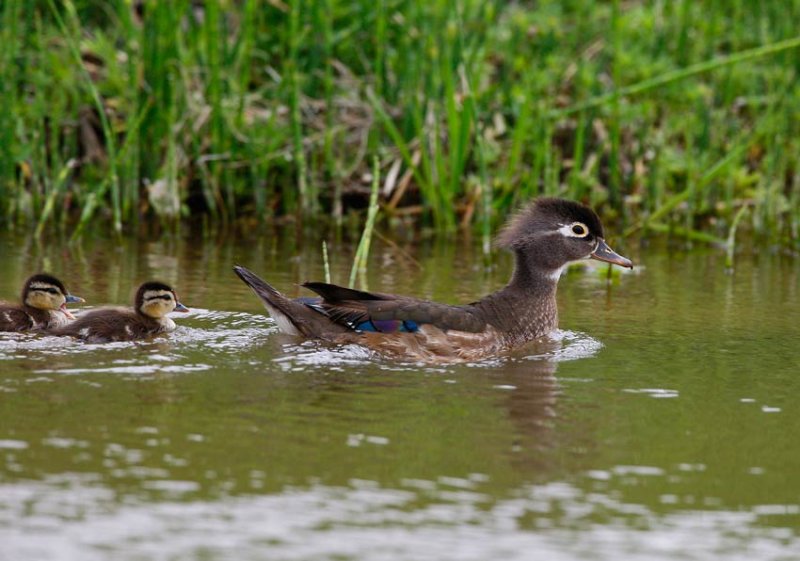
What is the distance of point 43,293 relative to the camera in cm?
791

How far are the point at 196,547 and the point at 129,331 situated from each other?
3.40 meters

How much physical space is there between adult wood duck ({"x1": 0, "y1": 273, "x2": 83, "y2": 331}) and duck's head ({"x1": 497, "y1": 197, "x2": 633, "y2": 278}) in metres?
2.53

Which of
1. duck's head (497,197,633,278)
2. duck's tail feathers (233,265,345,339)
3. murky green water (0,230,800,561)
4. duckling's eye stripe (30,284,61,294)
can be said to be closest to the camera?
murky green water (0,230,800,561)

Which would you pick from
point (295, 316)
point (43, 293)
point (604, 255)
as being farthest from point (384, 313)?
point (43, 293)

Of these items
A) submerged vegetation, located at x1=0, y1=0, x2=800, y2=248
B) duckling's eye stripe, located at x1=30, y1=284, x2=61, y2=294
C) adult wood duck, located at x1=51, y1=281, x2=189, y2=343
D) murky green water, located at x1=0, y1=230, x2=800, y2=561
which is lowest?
murky green water, located at x1=0, y1=230, x2=800, y2=561

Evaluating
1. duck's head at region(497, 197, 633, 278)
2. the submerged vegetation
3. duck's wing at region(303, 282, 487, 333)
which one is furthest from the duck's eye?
the submerged vegetation

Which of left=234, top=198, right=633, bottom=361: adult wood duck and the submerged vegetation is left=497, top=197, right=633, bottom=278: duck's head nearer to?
left=234, top=198, right=633, bottom=361: adult wood duck

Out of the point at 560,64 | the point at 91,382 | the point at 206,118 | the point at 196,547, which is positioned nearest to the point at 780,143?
the point at 560,64

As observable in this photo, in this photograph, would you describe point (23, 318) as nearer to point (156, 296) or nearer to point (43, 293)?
point (43, 293)

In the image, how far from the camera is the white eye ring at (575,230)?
28.3ft

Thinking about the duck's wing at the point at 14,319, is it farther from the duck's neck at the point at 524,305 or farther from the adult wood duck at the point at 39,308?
the duck's neck at the point at 524,305

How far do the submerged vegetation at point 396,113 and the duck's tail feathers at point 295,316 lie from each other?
3027mm

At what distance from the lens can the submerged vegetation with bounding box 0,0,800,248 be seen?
1139cm

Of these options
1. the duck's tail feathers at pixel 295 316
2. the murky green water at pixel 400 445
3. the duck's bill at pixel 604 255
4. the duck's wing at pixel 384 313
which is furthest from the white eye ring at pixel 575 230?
the duck's tail feathers at pixel 295 316
